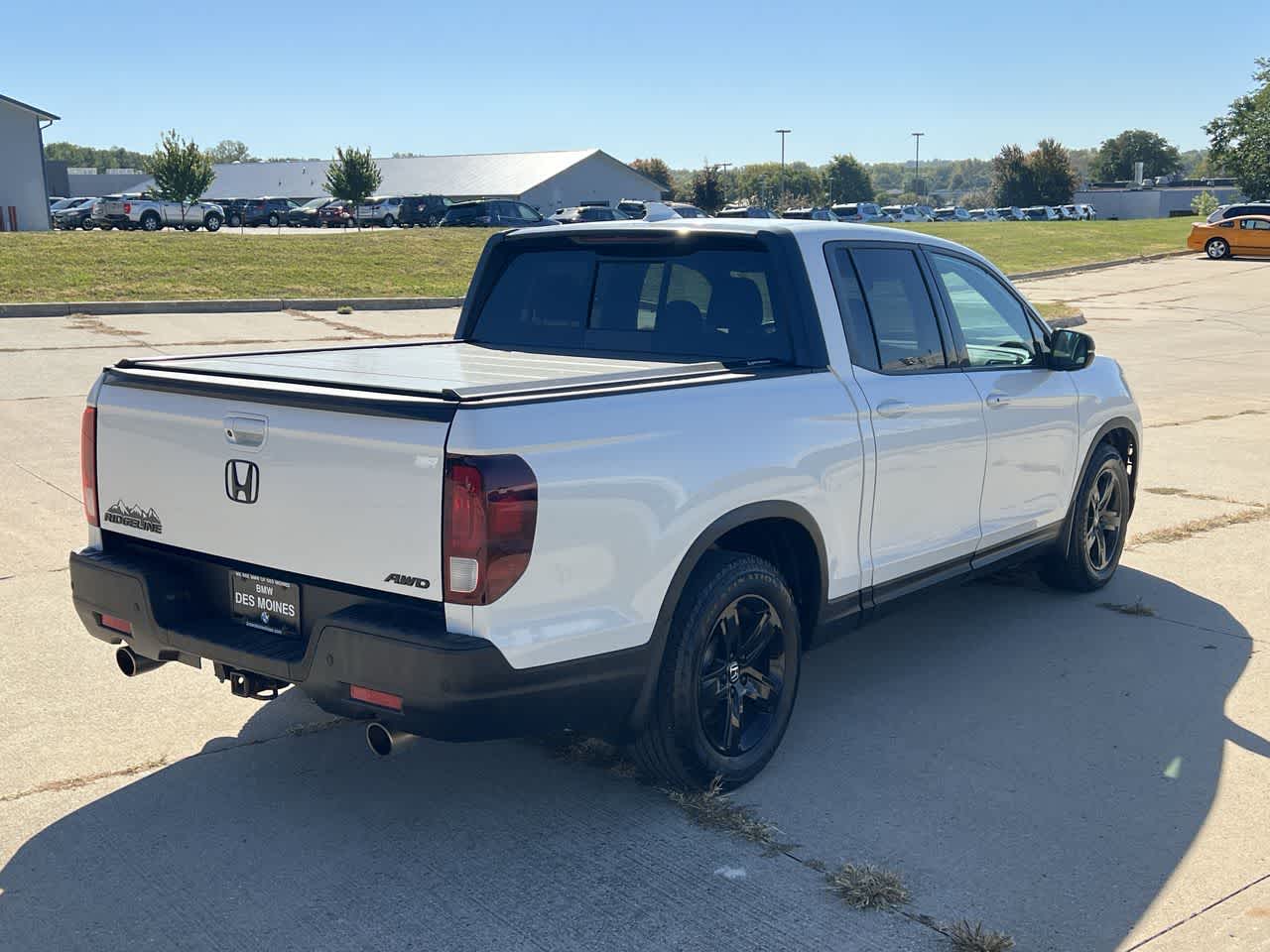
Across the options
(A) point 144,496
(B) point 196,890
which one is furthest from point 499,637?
(A) point 144,496

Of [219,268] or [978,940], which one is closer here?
[978,940]

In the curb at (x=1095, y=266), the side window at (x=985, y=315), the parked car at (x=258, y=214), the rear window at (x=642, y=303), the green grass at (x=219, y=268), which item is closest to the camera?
the rear window at (x=642, y=303)

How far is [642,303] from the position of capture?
5219 mm

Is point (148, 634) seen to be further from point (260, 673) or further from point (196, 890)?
point (196, 890)

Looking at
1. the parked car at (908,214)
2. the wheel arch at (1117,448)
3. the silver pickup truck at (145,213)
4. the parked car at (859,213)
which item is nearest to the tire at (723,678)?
the wheel arch at (1117,448)

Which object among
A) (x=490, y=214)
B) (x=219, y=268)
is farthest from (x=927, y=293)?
(x=490, y=214)

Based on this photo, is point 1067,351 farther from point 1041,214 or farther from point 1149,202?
point 1149,202

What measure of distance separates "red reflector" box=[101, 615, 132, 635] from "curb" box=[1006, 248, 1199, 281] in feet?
99.1

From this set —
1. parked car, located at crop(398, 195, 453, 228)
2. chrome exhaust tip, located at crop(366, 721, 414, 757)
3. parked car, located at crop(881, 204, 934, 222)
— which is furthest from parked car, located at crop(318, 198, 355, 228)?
chrome exhaust tip, located at crop(366, 721, 414, 757)

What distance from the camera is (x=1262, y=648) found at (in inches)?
233

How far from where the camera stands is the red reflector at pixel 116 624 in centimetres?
422

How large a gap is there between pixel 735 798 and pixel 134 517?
222 centimetres

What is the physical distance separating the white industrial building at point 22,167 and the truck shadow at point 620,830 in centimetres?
4801

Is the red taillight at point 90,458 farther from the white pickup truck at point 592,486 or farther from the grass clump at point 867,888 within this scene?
the grass clump at point 867,888
